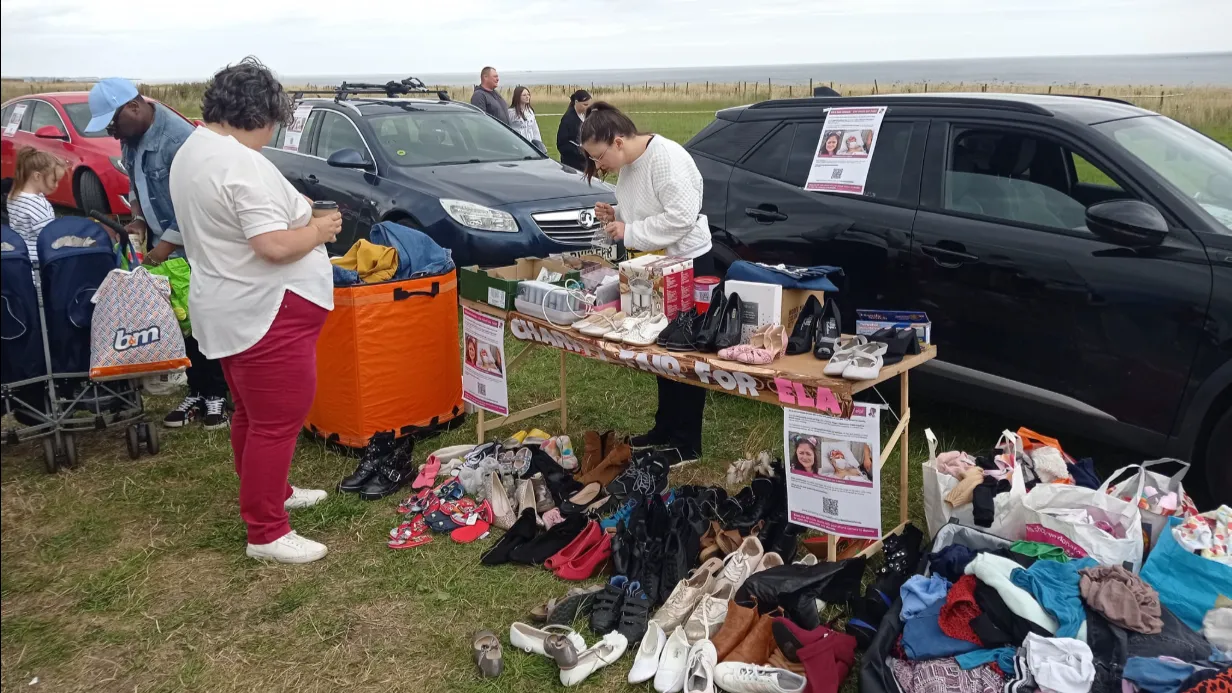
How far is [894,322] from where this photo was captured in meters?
3.77

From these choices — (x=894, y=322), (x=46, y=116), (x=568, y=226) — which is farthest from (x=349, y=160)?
(x=46, y=116)

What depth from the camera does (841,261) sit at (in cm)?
483

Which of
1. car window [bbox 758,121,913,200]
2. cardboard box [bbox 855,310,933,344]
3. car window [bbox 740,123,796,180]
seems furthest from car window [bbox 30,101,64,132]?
cardboard box [bbox 855,310,933,344]

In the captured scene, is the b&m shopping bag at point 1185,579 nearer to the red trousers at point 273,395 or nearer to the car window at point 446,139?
the red trousers at point 273,395

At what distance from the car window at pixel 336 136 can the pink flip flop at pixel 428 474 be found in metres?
3.83

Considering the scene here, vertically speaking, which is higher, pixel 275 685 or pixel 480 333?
pixel 480 333

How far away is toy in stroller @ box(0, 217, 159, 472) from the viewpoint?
14.0 ft

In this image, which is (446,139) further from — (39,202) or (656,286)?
(656,286)

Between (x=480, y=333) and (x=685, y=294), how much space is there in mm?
1178

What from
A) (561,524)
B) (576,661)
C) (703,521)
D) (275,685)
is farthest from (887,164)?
(275,685)

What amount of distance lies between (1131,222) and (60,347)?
4971mm

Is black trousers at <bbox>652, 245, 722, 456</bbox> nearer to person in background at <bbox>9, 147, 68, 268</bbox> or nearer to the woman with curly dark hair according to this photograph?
the woman with curly dark hair

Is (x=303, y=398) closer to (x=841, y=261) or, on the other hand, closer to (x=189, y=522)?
(x=189, y=522)

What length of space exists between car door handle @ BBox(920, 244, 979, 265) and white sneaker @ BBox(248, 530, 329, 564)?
10.3 ft
